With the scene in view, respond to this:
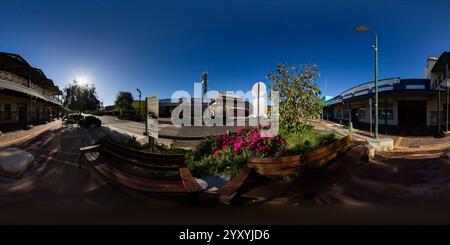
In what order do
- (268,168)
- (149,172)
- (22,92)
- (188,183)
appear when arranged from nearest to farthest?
1. (188,183)
2. (268,168)
3. (149,172)
4. (22,92)

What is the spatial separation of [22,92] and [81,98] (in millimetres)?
1592

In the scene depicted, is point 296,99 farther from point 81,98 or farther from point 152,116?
point 81,98

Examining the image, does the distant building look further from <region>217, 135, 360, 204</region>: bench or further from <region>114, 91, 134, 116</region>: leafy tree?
<region>217, 135, 360, 204</region>: bench

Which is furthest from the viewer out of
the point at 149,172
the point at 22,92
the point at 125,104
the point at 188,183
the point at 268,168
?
the point at 125,104

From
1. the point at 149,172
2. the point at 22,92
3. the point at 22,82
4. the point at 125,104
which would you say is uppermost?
the point at 22,82

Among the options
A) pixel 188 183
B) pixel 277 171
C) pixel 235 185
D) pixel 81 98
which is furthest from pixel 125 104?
pixel 277 171

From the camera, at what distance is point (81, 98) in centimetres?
538

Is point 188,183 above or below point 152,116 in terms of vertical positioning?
below

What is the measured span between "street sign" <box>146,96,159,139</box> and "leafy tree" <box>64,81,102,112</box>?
156 centimetres

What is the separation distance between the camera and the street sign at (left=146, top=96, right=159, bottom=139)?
5152mm

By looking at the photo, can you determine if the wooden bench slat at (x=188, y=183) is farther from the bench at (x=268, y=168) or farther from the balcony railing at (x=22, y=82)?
the balcony railing at (x=22, y=82)

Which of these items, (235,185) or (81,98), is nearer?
(235,185)

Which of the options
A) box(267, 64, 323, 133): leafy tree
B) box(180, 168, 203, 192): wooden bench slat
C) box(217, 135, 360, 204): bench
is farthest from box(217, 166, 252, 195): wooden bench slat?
box(267, 64, 323, 133): leafy tree
